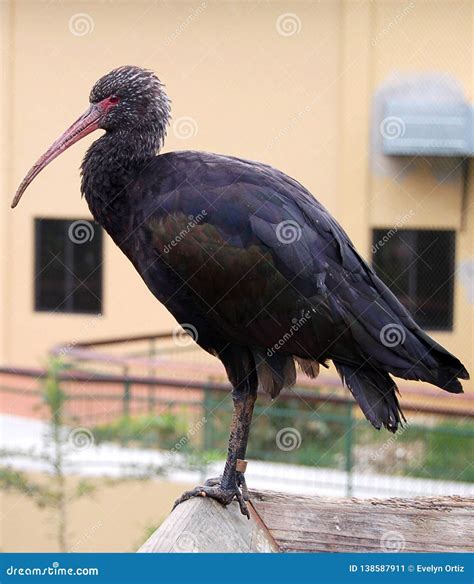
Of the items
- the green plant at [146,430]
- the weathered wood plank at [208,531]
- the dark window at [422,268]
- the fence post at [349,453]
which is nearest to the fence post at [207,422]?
the green plant at [146,430]

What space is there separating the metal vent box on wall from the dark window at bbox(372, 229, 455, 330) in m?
0.79

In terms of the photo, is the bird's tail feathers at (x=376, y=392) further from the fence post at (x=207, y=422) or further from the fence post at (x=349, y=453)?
the fence post at (x=207, y=422)

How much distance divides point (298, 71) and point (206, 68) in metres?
0.87

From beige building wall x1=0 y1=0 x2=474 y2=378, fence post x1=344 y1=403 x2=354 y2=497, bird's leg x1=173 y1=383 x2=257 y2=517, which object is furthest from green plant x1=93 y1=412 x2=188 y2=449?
bird's leg x1=173 y1=383 x2=257 y2=517

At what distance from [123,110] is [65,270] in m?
8.30

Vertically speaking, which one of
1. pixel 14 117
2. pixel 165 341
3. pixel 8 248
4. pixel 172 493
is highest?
pixel 14 117

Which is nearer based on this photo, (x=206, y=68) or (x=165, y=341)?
(x=206, y=68)

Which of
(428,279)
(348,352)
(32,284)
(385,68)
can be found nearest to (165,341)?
(32,284)

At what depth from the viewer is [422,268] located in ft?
36.5

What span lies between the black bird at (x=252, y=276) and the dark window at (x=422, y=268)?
6.87 metres

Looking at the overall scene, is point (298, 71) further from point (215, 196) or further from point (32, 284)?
point (215, 196)

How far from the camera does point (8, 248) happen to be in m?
11.7

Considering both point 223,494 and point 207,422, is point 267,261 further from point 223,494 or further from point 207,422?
point 207,422

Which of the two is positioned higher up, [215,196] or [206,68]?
[206,68]
